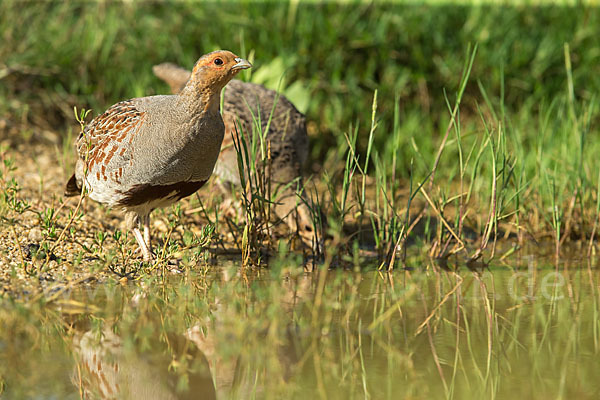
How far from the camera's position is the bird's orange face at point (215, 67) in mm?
4109

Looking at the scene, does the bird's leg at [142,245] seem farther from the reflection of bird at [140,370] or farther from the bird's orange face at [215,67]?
the reflection of bird at [140,370]

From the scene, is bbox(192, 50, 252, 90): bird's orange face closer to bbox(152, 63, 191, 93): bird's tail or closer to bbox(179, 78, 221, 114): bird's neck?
bbox(179, 78, 221, 114): bird's neck

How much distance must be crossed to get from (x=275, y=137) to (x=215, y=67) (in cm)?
153

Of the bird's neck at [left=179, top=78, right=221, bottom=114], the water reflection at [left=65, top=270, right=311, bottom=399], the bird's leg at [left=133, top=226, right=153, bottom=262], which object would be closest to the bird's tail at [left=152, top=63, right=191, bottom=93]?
the bird's leg at [left=133, top=226, right=153, bottom=262]

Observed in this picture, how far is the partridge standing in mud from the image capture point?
4117 mm

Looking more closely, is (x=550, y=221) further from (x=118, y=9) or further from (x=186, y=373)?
(x=118, y=9)

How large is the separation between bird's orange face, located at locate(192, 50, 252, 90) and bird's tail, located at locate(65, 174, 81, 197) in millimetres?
1200

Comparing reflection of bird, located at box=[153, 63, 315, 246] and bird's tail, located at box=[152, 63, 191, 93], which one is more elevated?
bird's tail, located at box=[152, 63, 191, 93]

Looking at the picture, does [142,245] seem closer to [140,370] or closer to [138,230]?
[138,230]

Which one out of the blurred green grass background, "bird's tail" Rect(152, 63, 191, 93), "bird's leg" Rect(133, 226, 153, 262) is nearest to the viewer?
"bird's leg" Rect(133, 226, 153, 262)

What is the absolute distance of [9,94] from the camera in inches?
264

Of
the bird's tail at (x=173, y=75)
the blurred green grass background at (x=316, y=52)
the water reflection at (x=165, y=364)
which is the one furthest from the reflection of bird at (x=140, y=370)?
the blurred green grass background at (x=316, y=52)

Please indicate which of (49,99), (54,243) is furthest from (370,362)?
(49,99)

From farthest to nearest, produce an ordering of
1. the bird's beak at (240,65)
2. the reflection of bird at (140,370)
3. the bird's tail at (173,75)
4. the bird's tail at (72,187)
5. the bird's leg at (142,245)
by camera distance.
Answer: the bird's tail at (173,75), the bird's tail at (72,187), the bird's leg at (142,245), the bird's beak at (240,65), the reflection of bird at (140,370)
